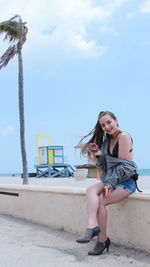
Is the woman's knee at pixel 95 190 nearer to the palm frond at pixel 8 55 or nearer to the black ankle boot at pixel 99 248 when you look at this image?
the black ankle boot at pixel 99 248

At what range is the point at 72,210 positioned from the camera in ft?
15.3

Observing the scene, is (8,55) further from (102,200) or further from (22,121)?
(102,200)

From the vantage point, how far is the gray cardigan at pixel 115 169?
3.58 metres

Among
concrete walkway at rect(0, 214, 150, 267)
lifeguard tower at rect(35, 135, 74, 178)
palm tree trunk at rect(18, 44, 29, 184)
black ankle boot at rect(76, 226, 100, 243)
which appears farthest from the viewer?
lifeguard tower at rect(35, 135, 74, 178)

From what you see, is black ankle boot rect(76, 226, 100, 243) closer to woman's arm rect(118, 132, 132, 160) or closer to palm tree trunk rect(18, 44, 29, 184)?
woman's arm rect(118, 132, 132, 160)

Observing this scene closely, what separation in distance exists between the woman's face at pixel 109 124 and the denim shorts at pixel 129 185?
1.69 ft

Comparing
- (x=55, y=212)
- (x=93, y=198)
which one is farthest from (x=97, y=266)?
(x=55, y=212)

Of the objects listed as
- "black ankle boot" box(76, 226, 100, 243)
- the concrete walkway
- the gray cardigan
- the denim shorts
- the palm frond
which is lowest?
the concrete walkway

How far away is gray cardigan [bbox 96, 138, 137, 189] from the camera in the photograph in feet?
11.7

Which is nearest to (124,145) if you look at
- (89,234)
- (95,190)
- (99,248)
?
(95,190)

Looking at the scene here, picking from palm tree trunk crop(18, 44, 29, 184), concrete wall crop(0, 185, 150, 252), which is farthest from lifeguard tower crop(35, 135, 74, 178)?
concrete wall crop(0, 185, 150, 252)

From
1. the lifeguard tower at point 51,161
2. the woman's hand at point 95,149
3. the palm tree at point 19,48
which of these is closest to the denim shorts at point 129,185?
the woman's hand at point 95,149

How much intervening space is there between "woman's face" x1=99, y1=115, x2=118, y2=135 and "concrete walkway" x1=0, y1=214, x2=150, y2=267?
1.22 m

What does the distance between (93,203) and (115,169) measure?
0.40 metres
